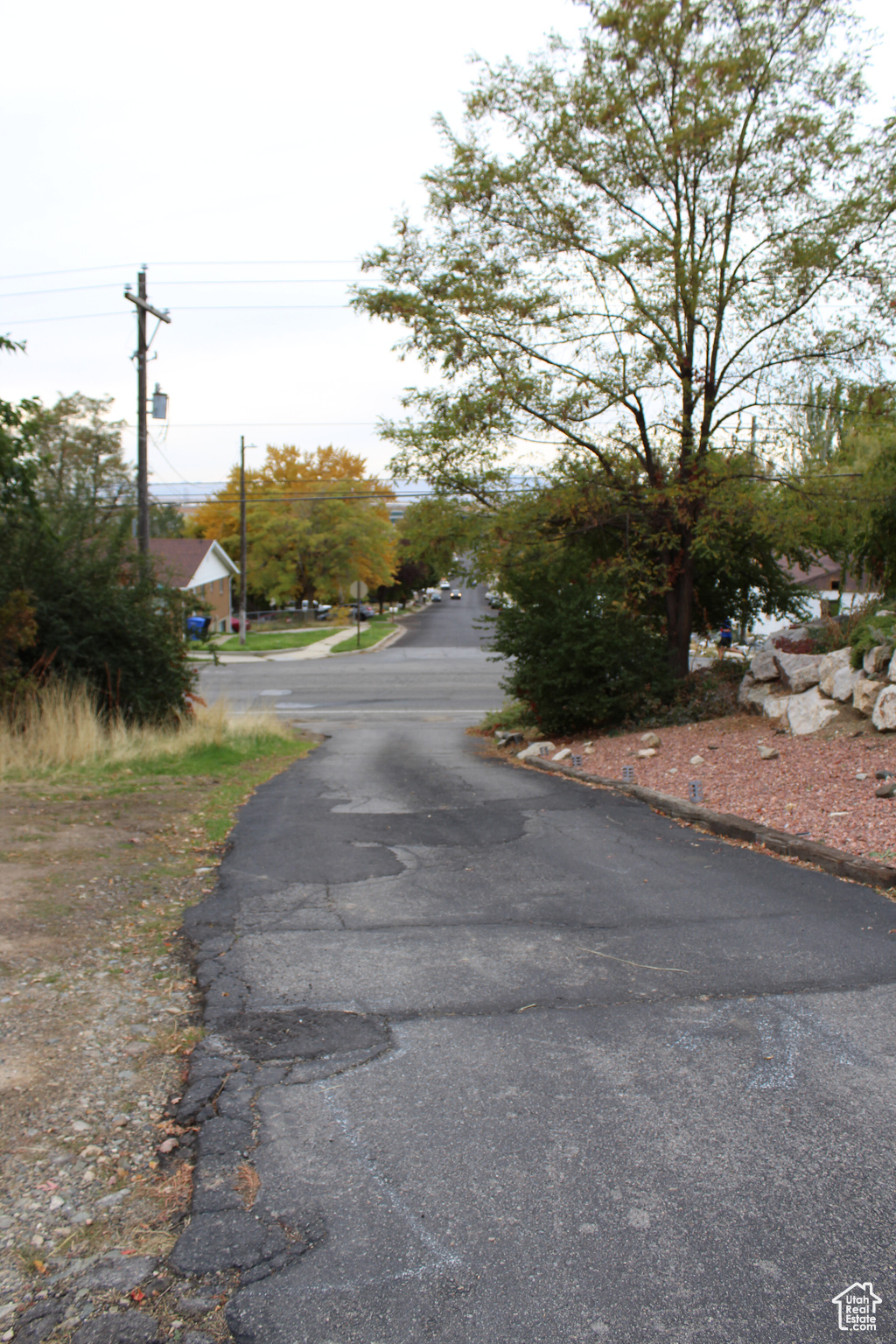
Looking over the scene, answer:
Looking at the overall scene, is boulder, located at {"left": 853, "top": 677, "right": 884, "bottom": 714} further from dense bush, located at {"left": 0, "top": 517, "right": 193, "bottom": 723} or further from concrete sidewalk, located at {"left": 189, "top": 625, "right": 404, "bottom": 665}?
concrete sidewalk, located at {"left": 189, "top": 625, "right": 404, "bottom": 665}

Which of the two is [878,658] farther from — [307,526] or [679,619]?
[307,526]

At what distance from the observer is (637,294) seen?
14109 millimetres

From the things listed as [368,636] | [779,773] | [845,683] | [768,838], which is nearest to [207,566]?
A: [368,636]

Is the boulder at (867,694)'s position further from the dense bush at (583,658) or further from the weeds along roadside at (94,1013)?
the weeds along roadside at (94,1013)

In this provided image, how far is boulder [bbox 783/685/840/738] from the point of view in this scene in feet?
37.8

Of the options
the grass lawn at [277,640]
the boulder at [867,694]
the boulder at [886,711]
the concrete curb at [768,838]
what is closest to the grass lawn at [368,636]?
the grass lawn at [277,640]

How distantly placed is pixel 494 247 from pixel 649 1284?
1457 centimetres

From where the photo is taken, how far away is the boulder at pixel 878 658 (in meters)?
11.0

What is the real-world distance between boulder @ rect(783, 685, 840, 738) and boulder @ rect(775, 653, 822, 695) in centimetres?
39

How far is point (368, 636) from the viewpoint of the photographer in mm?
51031

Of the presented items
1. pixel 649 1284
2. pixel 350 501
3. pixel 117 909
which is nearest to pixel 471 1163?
pixel 649 1284

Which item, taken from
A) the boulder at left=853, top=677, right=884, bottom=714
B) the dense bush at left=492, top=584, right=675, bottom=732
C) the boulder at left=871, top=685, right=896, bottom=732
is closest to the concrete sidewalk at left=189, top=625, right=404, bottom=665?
the dense bush at left=492, top=584, right=675, bottom=732

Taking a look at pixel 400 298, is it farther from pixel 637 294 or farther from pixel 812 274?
pixel 812 274
